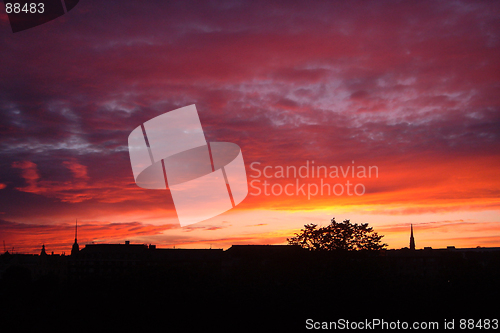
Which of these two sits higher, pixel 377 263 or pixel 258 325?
pixel 377 263

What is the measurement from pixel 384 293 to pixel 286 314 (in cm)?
1124

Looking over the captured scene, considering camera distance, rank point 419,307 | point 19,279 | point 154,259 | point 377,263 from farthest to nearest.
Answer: point 154,259 < point 19,279 < point 377,263 < point 419,307

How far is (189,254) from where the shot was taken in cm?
12600

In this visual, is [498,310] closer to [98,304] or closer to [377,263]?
[377,263]

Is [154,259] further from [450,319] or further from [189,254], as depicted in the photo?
[450,319]

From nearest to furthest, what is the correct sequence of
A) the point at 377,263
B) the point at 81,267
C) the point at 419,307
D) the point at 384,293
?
the point at 419,307, the point at 384,293, the point at 377,263, the point at 81,267

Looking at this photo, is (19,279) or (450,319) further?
(19,279)

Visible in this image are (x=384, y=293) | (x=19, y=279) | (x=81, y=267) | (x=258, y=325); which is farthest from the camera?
(x=81, y=267)

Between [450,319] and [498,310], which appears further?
[498,310]

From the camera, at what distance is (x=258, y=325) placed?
34.7m

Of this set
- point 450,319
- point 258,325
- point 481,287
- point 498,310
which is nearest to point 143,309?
point 258,325

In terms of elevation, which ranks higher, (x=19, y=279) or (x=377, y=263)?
(x=377, y=263)

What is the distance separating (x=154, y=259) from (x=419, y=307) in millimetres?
94134

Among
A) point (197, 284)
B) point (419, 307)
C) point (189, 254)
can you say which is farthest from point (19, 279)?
point (419, 307)
